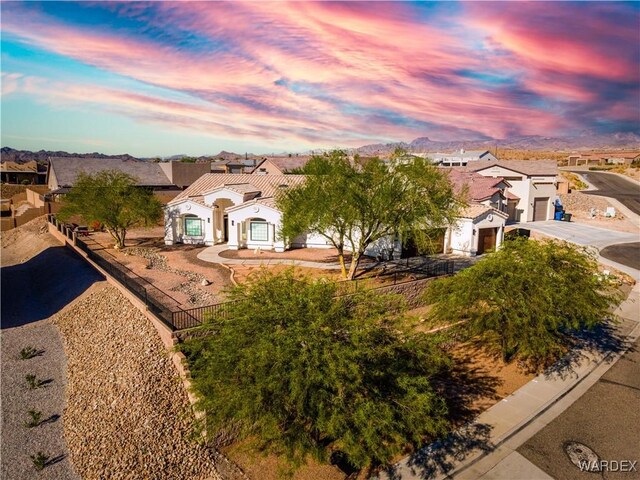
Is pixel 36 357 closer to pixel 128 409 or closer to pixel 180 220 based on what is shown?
pixel 128 409

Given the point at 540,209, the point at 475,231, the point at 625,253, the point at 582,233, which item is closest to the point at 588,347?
the point at 475,231

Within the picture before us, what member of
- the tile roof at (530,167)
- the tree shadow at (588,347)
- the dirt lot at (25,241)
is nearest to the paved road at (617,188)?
the tile roof at (530,167)

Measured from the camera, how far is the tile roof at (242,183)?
4005 centimetres

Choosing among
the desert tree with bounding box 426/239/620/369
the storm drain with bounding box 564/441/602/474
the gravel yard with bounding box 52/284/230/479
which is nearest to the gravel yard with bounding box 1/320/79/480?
the gravel yard with bounding box 52/284/230/479

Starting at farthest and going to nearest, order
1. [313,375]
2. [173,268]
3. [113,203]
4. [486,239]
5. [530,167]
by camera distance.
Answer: [530,167] < [486,239] < [113,203] < [173,268] < [313,375]

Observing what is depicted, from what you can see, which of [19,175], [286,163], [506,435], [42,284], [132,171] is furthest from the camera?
[19,175]

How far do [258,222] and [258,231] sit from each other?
0.73 m

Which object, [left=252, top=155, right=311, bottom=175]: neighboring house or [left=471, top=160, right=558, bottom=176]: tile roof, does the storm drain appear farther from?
[left=252, top=155, right=311, bottom=175]: neighboring house

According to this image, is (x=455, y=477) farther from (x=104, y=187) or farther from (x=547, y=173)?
(x=547, y=173)

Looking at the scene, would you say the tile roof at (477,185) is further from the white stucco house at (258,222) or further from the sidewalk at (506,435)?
the sidewalk at (506,435)

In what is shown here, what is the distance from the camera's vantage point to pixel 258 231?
3488cm

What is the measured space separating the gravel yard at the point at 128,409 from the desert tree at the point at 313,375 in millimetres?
2764

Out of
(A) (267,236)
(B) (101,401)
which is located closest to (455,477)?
(B) (101,401)

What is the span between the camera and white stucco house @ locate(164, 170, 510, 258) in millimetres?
33969
